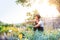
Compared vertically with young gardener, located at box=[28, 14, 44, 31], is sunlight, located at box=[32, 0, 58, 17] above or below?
above

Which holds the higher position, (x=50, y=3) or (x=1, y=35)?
(x=50, y=3)

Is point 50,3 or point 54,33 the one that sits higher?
point 50,3

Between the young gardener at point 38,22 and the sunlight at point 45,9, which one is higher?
the sunlight at point 45,9

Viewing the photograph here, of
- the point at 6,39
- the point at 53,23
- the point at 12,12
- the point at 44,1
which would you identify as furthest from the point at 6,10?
the point at 53,23

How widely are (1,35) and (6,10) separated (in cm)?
28

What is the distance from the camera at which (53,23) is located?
5.60 ft

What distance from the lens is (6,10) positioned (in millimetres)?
1710

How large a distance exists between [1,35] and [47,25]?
52 centimetres

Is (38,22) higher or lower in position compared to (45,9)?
lower

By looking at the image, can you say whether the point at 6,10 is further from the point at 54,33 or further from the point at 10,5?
the point at 54,33

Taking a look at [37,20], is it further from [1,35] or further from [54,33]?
[1,35]

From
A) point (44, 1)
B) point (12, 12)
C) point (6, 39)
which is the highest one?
point (44, 1)

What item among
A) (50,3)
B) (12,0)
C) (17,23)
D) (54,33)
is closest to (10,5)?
(12,0)

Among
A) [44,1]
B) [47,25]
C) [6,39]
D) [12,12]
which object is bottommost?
[6,39]
